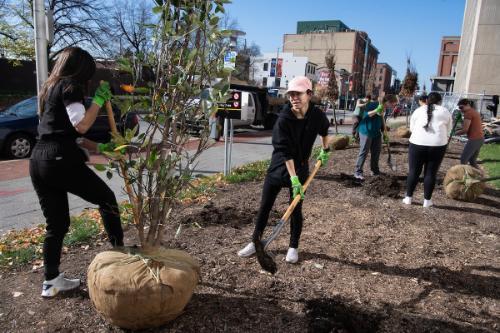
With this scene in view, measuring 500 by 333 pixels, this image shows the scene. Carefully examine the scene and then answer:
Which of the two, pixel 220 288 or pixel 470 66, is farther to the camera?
pixel 470 66

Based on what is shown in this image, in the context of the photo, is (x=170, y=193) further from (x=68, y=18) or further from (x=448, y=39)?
Answer: (x=448, y=39)

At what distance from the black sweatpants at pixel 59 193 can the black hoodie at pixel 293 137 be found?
4.81 ft

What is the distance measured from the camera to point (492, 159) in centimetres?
1084

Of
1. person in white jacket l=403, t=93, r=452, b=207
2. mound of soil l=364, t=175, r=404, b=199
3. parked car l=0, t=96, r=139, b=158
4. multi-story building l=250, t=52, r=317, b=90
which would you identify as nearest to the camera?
person in white jacket l=403, t=93, r=452, b=207

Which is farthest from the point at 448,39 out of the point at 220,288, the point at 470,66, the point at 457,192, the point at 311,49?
the point at 220,288

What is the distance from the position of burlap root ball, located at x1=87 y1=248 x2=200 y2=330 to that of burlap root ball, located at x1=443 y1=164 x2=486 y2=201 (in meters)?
5.22

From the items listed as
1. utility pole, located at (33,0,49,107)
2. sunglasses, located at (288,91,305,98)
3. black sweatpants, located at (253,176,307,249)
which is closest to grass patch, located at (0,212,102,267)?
black sweatpants, located at (253,176,307,249)

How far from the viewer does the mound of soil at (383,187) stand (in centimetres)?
646

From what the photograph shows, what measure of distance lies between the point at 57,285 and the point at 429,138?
4816mm

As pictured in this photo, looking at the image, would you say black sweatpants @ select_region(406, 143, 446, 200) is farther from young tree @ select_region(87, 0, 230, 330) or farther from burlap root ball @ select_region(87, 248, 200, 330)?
burlap root ball @ select_region(87, 248, 200, 330)

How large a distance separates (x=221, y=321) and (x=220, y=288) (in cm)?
48

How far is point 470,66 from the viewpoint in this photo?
20078mm

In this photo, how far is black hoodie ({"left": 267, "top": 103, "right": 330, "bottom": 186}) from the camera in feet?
11.5

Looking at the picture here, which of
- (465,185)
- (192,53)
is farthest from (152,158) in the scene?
(465,185)
